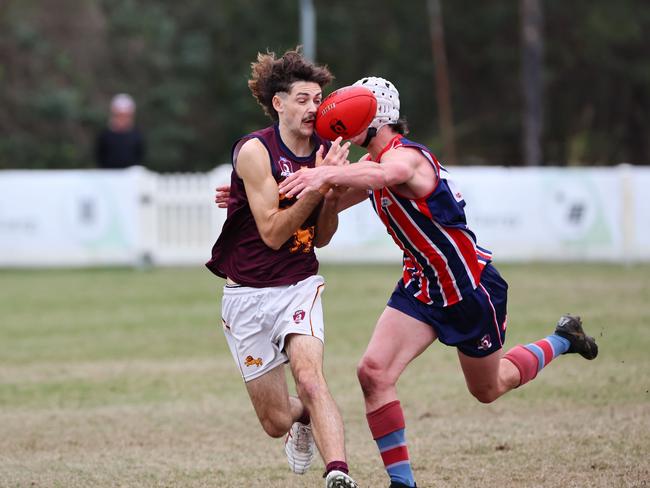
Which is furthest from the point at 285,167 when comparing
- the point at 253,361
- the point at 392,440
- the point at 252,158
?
the point at 392,440

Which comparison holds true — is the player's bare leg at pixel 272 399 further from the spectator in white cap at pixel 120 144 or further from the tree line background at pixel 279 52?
the tree line background at pixel 279 52

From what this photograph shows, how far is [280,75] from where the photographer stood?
6105 millimetres

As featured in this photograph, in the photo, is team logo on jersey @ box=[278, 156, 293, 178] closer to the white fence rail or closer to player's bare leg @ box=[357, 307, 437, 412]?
player's bare leg @ box=[357, 307, 437, 412]

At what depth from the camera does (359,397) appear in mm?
8961

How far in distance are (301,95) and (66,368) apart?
5047 millimetres

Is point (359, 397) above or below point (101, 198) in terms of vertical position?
below

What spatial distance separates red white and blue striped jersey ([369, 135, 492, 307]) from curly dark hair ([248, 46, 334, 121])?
1.87 feet

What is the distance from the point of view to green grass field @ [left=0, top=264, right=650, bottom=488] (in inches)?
259

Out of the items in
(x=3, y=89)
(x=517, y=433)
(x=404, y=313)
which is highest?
(x=3, y=89)

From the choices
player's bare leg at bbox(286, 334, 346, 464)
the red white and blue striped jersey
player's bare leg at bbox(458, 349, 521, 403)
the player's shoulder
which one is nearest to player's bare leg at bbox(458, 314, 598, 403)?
player's bare leg at bbox(458, 349, 521, 403)

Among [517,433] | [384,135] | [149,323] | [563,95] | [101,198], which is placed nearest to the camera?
[384,135]

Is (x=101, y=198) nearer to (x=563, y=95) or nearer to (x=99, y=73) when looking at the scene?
(x=99, y=73)

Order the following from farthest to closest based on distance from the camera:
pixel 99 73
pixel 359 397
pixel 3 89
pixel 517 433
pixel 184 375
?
1. pixel 99 73
2. pixel 3 89
3. pixel 184 375
4. pixel 359 397
5. pixel 517 433

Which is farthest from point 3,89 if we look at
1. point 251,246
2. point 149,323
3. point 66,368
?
point 251,246
